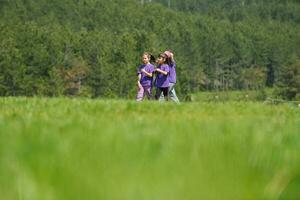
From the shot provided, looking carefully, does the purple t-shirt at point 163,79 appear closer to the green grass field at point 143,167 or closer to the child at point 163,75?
the child at point 163,75

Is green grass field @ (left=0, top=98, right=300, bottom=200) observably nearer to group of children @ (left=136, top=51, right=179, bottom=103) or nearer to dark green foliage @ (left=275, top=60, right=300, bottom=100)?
group of children @ (left=136, top=51, right=179, bottom=103)

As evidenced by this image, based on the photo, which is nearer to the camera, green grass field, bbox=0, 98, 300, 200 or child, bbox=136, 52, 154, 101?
green grass field, bbox=0, 98, 300, 200

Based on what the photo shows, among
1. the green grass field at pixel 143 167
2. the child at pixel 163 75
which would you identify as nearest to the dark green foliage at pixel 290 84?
the child at pixel 163 75

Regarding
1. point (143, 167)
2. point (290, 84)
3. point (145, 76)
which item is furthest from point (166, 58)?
point (290, 84)

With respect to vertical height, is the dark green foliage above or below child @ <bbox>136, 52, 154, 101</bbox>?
below

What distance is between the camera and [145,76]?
24.9 m

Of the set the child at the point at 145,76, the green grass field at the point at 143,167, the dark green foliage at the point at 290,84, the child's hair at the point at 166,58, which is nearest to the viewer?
the green grass field at the point at 143,167

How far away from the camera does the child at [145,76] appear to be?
23923mm

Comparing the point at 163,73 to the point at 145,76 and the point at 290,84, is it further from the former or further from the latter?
the point at 290,84

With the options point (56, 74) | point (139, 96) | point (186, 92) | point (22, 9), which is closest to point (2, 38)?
point (56, 74)

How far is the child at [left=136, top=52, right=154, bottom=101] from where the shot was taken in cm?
2392

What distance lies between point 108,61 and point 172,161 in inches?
5712

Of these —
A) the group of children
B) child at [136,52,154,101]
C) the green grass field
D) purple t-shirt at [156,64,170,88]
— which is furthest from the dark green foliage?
the green grass field

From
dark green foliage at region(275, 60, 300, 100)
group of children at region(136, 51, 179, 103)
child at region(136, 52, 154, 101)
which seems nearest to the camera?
group of children at region(136, 51, 179, 103)
